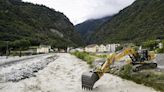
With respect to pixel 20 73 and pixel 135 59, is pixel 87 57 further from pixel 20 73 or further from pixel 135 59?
pixel 135 59

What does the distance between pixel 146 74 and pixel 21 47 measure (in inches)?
6806

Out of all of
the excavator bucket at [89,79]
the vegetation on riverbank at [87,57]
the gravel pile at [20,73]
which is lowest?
the gravel pile at [20,73]

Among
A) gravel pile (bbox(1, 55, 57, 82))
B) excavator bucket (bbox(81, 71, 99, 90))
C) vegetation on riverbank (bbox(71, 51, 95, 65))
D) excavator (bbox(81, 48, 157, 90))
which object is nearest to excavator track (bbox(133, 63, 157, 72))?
excavator (bbox(81, 48, 157, 90))

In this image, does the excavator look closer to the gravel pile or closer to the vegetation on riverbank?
the gravel pile

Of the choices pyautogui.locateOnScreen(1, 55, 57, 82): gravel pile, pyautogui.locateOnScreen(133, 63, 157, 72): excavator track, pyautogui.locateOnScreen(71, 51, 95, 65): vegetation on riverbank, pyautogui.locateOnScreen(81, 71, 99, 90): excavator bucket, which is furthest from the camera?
pyautogui.locateOnScreen(71, 51, 95, 65): vegetation on riverbank

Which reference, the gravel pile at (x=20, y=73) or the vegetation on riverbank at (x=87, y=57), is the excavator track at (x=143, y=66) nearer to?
the gravel pile at (x=20, y=73)

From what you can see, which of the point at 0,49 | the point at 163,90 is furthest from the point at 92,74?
the point at 0,49

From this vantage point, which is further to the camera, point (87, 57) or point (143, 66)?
point (87, 57)

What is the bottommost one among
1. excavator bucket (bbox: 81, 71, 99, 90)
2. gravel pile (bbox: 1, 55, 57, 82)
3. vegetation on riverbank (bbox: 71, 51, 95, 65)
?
gravel pile (bbox: 1, 55, 57, 82)


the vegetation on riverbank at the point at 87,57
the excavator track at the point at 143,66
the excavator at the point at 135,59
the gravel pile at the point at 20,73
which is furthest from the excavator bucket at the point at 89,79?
the vegetation on riverbank at the point at 87,57

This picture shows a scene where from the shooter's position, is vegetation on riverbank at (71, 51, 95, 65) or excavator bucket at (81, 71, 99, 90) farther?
vegetation on riverbank at (71, 51, 95, 65)

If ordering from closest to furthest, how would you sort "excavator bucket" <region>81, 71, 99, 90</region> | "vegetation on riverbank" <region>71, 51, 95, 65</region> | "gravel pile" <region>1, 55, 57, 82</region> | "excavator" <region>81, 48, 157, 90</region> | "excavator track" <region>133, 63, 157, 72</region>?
"excavator bucket" <region>81, 71, 99, 90</region> → "excavator" <region>81, 48, 157, 90</region> → "excavator track" <region>133, 63, 157, 72</region> → "gravel pile" <region>1, 55, 57, 82</region> → "vegetation on riverbank" <region>71, 51, 95, 65</region>

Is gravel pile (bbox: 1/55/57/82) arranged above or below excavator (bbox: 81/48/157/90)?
below

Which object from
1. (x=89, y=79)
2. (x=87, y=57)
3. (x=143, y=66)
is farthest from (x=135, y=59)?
(x=87, y=57)
